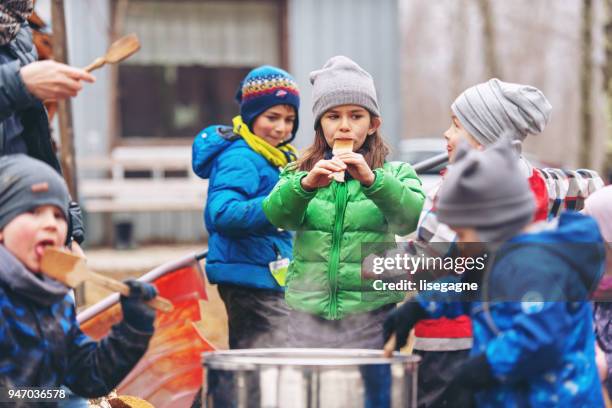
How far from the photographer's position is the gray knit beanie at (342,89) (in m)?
4.15

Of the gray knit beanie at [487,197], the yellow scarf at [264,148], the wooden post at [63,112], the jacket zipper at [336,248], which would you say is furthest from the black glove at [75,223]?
the wooden post at [63,112]

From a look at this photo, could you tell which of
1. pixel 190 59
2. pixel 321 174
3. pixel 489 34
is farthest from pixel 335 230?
pixel 489 34

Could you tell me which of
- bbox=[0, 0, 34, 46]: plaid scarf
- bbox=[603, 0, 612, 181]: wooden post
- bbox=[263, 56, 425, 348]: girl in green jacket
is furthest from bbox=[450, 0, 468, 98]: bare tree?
bbox=[0, 0, 34, 46]: plaid scarf

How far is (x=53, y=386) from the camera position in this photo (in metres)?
3.10

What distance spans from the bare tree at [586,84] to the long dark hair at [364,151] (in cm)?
1404

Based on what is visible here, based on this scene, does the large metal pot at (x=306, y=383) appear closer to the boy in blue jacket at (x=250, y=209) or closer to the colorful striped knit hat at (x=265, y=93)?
the boy in blue jacket at (x=250, y=209)

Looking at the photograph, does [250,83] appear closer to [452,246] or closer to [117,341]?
[452,246]

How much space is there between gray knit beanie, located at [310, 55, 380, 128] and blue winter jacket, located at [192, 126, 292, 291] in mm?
560

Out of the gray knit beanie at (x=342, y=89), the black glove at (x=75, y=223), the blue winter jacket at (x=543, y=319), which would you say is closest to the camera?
the blue winter jacket at (x=543, y=319)

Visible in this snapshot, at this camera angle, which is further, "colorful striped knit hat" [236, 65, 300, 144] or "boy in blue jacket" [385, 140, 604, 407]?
"colorful striped knit hat" [236, 65, 300, 144]

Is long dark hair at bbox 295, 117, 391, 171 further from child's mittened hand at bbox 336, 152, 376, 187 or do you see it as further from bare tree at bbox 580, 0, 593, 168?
bare tree at bbox 580, 0, 593, 168

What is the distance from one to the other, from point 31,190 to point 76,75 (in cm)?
37

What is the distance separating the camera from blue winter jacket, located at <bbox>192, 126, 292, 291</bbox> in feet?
15.0

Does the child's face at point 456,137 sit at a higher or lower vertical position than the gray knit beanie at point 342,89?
lower
